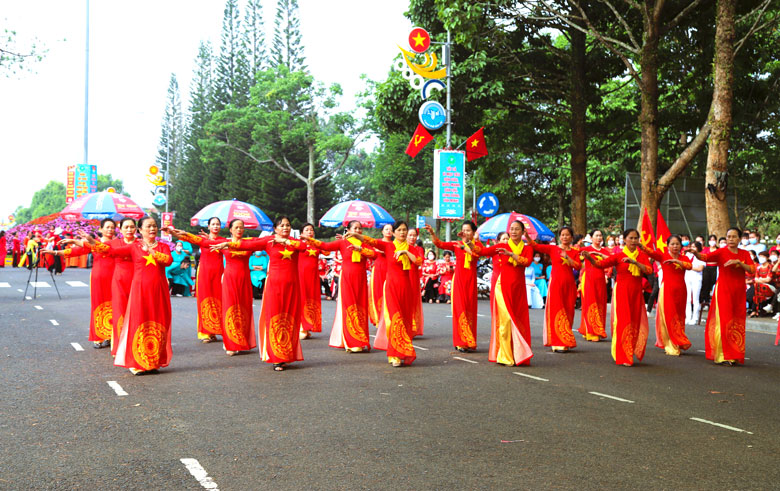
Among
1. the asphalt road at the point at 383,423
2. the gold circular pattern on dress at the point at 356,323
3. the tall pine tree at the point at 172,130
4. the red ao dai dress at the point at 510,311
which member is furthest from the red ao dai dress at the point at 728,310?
the tall pine tree at the point at 172,130

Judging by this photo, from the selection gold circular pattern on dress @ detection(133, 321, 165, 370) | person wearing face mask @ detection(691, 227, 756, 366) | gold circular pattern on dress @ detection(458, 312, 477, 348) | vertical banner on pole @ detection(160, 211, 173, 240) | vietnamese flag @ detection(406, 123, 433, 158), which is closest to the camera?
gold circular pattern on dress @ detection(133, 321, 165, 370)

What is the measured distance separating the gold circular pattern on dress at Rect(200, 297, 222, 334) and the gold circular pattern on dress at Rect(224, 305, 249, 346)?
1.27m

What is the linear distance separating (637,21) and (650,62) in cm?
445

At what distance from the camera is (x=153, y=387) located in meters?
7.32

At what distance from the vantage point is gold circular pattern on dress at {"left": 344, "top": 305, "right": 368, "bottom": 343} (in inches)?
401

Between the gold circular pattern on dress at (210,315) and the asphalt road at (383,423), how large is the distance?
1041 millimetres

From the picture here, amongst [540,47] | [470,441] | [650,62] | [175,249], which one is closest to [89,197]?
[175,249]

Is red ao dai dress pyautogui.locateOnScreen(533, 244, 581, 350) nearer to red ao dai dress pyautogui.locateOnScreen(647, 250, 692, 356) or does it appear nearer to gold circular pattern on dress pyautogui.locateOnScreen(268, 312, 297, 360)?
red ao dai dress pyautogui.locateOnScreen(647, 250, 692, 356)

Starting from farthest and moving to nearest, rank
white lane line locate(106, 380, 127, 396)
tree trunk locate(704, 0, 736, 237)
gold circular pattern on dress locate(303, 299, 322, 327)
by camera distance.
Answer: tree trunk locate(704, 0, 736, 237)
gold circular pattern on dress locate(303, 299, 322, 327)
white lane line locate(106, 380, 127, 396)

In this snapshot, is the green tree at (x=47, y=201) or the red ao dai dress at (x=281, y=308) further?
the green tree at (x=47, y=201)

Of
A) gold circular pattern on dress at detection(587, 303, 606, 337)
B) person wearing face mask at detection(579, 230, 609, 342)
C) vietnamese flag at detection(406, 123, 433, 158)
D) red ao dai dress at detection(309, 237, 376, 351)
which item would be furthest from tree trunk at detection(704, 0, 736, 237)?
vietnamese flag at detection(406, 123, 433, 158)

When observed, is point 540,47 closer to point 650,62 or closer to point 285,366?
point 650,62

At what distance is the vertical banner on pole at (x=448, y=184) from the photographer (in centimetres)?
2033

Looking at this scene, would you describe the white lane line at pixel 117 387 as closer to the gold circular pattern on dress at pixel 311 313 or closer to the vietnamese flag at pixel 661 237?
the gold circular pattern on dress at pixel 311 313
